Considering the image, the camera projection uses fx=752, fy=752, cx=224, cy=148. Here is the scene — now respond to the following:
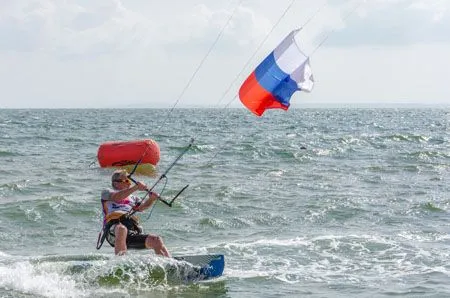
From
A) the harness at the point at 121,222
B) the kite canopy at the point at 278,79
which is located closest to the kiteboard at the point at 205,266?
the harness at the point at 121,222

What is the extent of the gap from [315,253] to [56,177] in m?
12.4

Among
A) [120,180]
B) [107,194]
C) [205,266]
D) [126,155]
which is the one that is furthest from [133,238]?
[126,155]

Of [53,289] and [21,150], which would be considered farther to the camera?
[21,150]

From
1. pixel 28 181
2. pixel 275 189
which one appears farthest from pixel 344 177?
pixel 28 181

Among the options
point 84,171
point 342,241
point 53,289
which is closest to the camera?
point 53,289

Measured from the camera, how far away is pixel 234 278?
11805 millimetres

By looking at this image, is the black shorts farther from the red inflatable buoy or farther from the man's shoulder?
Answer: the red inflatable buoy

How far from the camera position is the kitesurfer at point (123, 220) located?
37.6 ft

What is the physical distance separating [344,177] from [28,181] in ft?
33.6

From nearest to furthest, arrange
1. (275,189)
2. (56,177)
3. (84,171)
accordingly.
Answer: (275,189) < (56,177) < (84,171)

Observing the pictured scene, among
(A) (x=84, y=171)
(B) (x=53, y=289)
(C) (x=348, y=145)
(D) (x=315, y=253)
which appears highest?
(C) (x=348, y=145)

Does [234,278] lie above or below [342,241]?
below

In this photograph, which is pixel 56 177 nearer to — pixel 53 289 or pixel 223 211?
pixel 223 211

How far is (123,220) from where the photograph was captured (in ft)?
38.3
